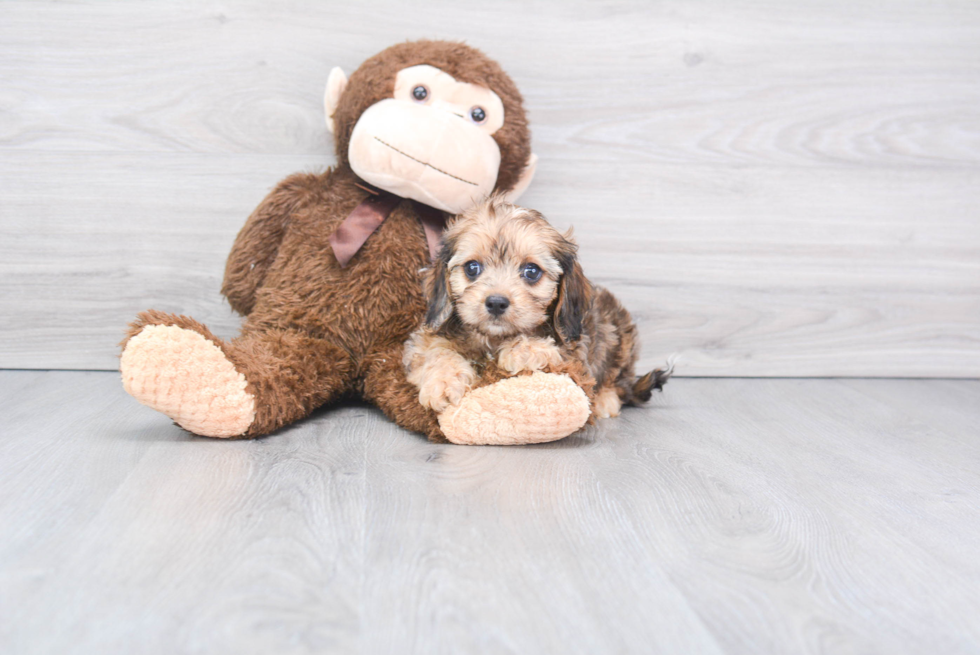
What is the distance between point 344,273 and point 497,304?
1.90ft

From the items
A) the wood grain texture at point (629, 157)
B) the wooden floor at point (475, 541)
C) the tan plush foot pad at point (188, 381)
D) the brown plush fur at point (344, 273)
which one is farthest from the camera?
the wood grain texture at point (629, 157)

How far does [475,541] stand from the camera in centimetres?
121

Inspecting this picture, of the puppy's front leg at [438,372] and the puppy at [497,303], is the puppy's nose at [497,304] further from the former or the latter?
the puppy's front leg at [438,372]

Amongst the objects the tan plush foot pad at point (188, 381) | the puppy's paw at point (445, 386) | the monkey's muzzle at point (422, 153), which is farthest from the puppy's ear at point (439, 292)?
the tan plush foot pad at point (188, 381)

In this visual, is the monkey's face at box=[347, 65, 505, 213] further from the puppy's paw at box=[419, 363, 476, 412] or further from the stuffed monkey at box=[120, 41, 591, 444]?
the puppy's paw at box=[419, 363, 476, 412]

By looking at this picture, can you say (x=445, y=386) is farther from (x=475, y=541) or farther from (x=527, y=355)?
(x=475, y=541)

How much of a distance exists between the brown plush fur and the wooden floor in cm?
14

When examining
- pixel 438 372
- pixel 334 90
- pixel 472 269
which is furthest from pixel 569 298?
pixel 334 90

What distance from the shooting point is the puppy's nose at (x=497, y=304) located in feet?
5.34

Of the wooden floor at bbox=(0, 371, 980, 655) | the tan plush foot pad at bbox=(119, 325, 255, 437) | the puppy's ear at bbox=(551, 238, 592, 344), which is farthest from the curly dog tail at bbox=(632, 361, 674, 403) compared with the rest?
the tan plush foot pad at bbox=(119, 325, 255, 437)

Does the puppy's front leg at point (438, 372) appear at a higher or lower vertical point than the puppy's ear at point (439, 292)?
lower

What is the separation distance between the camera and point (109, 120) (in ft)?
7.44

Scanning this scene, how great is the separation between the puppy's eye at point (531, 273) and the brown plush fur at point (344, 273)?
1.37 ft

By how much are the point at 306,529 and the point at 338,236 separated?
99 centimetres
